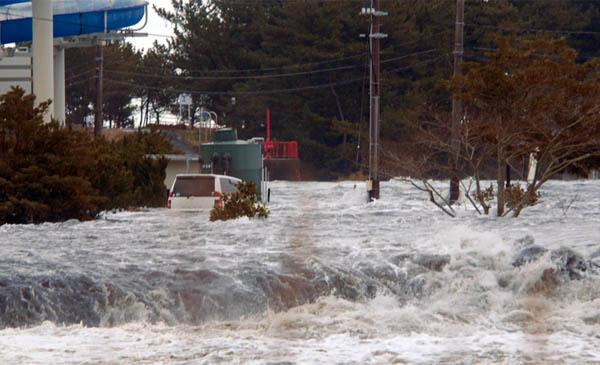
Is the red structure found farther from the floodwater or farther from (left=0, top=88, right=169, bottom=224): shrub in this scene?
the floodwater

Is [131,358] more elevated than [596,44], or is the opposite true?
[596,44]

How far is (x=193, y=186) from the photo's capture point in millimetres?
37844

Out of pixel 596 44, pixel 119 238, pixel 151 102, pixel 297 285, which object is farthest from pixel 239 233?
pixel 151 102

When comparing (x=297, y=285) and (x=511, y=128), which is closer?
(x=297, y=285)

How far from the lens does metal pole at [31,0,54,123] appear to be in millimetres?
39938

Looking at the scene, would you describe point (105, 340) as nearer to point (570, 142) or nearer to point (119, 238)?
point (119, 238)

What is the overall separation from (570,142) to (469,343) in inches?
751

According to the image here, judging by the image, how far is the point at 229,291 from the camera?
21.0 meters

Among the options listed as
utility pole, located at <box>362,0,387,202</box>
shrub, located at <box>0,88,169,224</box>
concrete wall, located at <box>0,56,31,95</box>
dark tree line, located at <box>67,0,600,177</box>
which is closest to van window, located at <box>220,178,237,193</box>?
shrub, located at <box>0,88,169,224</box>

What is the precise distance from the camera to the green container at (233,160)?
156 ft

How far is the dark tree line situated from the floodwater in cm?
4706

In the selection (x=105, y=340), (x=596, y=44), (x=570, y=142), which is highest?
(x=596, y=44)

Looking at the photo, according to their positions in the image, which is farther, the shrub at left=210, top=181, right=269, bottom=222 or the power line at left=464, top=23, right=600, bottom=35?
the power line at left=464, top=23, right=600, bottom=35

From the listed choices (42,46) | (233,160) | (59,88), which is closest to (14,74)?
(59,88)
